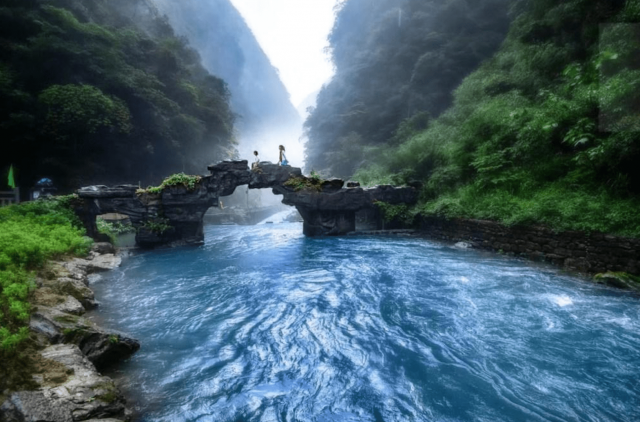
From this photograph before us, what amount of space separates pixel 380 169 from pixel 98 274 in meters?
19.2

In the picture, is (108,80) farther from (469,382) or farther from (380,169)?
(469,382)

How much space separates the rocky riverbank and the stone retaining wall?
11.3m

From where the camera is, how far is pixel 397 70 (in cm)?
3575

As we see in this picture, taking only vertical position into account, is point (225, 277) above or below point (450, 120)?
below

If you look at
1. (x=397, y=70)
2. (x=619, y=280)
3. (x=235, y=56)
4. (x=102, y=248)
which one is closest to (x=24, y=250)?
(x=102, y=248)

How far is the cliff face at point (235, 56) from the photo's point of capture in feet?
255

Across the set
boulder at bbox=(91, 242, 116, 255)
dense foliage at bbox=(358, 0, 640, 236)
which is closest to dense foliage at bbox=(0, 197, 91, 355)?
boulder at bbox=(91, 242, 116, 255)

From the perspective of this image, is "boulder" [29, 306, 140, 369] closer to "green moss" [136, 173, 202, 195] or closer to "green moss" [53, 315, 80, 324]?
"green moss" [53, 315, 80, 324]

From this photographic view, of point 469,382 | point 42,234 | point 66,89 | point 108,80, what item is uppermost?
point 108,80

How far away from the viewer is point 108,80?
2639cm

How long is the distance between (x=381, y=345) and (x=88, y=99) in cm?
2666

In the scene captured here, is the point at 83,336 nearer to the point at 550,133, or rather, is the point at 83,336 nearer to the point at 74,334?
the point at 74,334

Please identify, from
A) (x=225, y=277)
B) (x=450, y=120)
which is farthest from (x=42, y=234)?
(x=450, y=120)

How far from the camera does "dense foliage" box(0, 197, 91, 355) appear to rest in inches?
163
